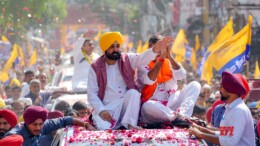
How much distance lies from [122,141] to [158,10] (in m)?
78.0

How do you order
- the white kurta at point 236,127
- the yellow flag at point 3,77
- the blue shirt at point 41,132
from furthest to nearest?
the yellow flag at point 3,77, the blue shirt at point 41,132, the white kurta at point 236,127

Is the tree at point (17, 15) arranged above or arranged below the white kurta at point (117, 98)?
below

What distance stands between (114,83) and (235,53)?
20.9ft

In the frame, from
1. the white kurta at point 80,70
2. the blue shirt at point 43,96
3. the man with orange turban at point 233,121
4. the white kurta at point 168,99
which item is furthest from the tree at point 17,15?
the man with orange turban at point 233,121

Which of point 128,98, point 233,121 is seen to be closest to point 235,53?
point 128,98

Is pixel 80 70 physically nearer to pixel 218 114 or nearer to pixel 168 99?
pixel 168 99

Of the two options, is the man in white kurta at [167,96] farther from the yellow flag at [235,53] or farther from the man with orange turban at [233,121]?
the yellow flag at [235,53]

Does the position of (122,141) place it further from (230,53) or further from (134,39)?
(134,39)

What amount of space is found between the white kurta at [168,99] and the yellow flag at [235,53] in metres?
5.62

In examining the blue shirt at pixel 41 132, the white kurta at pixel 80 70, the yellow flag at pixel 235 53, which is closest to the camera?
the blue shirt at pixel 41 132

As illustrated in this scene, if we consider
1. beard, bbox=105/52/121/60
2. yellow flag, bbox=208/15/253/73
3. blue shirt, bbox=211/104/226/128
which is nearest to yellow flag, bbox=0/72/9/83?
yellow flag, bbox=208/15/253/73

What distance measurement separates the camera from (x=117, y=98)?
31.3ft

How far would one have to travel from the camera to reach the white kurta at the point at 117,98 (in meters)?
9.21

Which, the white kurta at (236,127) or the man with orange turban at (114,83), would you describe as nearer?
the white kurta at (236,127)
